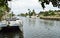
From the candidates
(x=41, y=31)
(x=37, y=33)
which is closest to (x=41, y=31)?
(x=41, y=31)

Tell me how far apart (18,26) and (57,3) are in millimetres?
31382

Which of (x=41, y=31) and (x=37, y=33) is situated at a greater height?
(x=37, y=33)

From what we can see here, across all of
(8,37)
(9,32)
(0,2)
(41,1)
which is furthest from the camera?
(9,32)

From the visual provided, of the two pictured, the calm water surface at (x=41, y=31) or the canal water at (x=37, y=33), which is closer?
the canal water at (x=37, y=33)

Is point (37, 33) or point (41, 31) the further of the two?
point (41, 31)

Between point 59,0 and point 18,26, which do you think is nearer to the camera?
point 59,0

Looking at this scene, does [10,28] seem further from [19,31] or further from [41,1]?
[41,1]

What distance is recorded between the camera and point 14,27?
135 feet

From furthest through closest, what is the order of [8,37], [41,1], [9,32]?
[9,32] < [8,37] < [41,1]

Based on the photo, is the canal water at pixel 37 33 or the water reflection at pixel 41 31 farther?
the water reflection at pixel 41 31

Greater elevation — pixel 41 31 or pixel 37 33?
pixel 37 33

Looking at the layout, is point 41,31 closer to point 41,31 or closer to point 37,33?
point 41,31

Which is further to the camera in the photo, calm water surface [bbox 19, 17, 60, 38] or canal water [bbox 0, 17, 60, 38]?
calm water surface [bbox 19, 17, 60, 38]

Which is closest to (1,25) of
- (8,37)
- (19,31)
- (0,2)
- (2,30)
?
(2,30)
